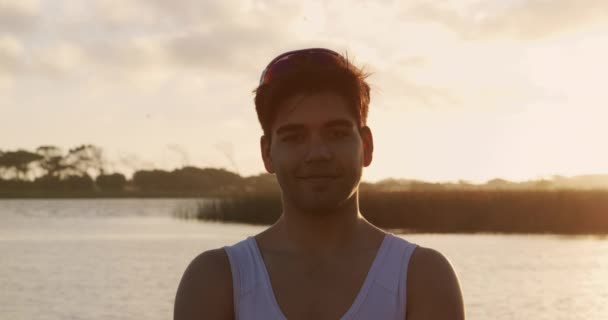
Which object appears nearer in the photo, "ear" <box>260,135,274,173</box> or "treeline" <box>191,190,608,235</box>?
"ear" <box>260,135,274,173</box>

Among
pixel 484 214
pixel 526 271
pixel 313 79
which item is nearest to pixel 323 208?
pixel 313 79

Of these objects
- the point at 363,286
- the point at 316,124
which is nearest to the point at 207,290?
the point at 363,286

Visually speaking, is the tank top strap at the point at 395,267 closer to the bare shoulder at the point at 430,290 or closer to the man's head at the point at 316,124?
the bare shoulder at the point at 430,290

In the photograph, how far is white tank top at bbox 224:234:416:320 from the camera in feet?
8.20

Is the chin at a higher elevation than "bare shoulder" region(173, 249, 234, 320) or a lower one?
higher

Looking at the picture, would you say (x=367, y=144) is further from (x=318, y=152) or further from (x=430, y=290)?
(x=430, y=290)

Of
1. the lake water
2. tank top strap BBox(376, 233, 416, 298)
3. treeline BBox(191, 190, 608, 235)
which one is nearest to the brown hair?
tank top strap BBox(376, 233, 416, 298)

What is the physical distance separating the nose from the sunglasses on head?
0.83ft

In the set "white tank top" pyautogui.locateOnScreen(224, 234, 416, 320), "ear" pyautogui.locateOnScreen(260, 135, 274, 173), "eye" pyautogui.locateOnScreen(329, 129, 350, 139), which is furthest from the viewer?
"ear" pyautogui.locateOnScreen(260, 135, 274, 173)

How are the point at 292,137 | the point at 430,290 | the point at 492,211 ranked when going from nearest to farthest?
the point at 430,290
the point at 292,137
the point at 492,211

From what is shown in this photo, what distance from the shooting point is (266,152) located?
9.16 feet

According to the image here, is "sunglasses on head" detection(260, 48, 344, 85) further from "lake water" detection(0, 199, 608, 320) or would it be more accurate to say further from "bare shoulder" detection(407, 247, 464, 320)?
"lake water" detection(0, 199, 608, 320)

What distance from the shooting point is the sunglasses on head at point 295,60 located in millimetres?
2654

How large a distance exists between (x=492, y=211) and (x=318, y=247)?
36.1m
